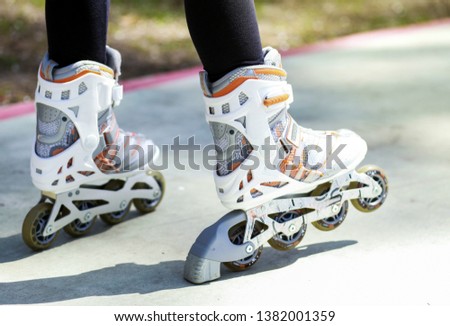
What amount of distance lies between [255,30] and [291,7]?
4.64 m

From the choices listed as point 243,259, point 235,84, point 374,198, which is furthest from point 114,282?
point 374,198

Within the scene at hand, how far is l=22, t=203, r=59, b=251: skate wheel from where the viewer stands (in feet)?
7.67

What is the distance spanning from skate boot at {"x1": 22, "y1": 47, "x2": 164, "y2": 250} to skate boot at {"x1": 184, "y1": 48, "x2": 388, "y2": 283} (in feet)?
1.12

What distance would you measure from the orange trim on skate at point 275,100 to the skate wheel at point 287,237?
0.30 m

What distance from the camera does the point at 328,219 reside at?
2373 millimetres

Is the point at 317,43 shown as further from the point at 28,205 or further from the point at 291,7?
the point at 28,205

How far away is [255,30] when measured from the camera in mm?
2133

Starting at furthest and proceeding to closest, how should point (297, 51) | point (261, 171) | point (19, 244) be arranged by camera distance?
1. point (297, 51)
2. point (19, 244)
3. point (261, 171)

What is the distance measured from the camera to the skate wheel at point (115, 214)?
2561 millimetres

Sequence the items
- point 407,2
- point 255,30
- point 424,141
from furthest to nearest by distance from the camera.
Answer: point 407,2 < point 424,141 < point 255,30

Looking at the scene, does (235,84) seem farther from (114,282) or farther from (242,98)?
(114,282)

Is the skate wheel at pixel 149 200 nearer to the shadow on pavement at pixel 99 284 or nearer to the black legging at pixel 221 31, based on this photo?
the shadow on pavement at pixel 99 284

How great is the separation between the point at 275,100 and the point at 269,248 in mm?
434

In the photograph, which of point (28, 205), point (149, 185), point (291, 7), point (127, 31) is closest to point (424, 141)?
point (149, 185)
